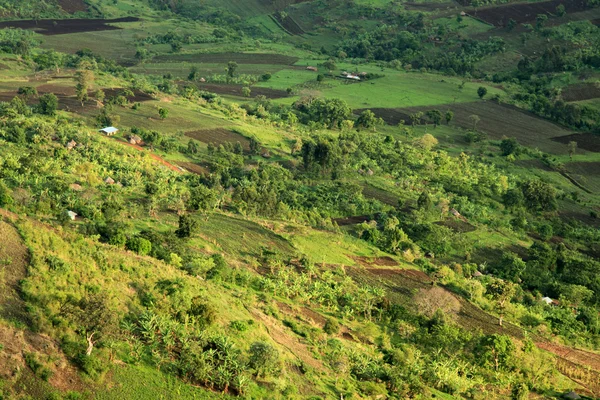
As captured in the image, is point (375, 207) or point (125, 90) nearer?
point (375, 207)

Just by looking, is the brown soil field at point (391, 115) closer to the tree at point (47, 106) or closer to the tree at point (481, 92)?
the tree at point (481, 92)

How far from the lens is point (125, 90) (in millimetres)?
137625

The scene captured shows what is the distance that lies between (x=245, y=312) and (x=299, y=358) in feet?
21.0

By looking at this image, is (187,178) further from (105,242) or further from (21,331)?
(21,331)

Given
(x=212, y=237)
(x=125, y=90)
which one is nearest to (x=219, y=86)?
(x=125, y=90)

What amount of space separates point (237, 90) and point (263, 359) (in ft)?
406

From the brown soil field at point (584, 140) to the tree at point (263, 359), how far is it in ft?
364

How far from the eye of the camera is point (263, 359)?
46.9 meters

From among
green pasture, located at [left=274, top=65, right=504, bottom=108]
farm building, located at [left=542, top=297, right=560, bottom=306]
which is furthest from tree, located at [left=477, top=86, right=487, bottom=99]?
farm building, located at [left=542, top=297, right=560, bottom=306]

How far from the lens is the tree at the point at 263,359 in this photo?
154 ft

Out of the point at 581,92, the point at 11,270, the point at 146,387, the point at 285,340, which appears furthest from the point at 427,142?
the point at 146,387

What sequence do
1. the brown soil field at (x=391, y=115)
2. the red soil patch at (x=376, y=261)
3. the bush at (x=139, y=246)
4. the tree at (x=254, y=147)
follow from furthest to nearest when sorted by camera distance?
the brown soil field at (x=391, y=115) → the tree at (x=254, y=147) → the red soil patch at (x=376, y=261) → the bush at (x=139, y=246)

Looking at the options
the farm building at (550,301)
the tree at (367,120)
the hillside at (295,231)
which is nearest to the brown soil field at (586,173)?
the hillside at (295,231)

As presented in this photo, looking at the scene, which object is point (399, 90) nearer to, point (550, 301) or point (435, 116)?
point (435, 116)
